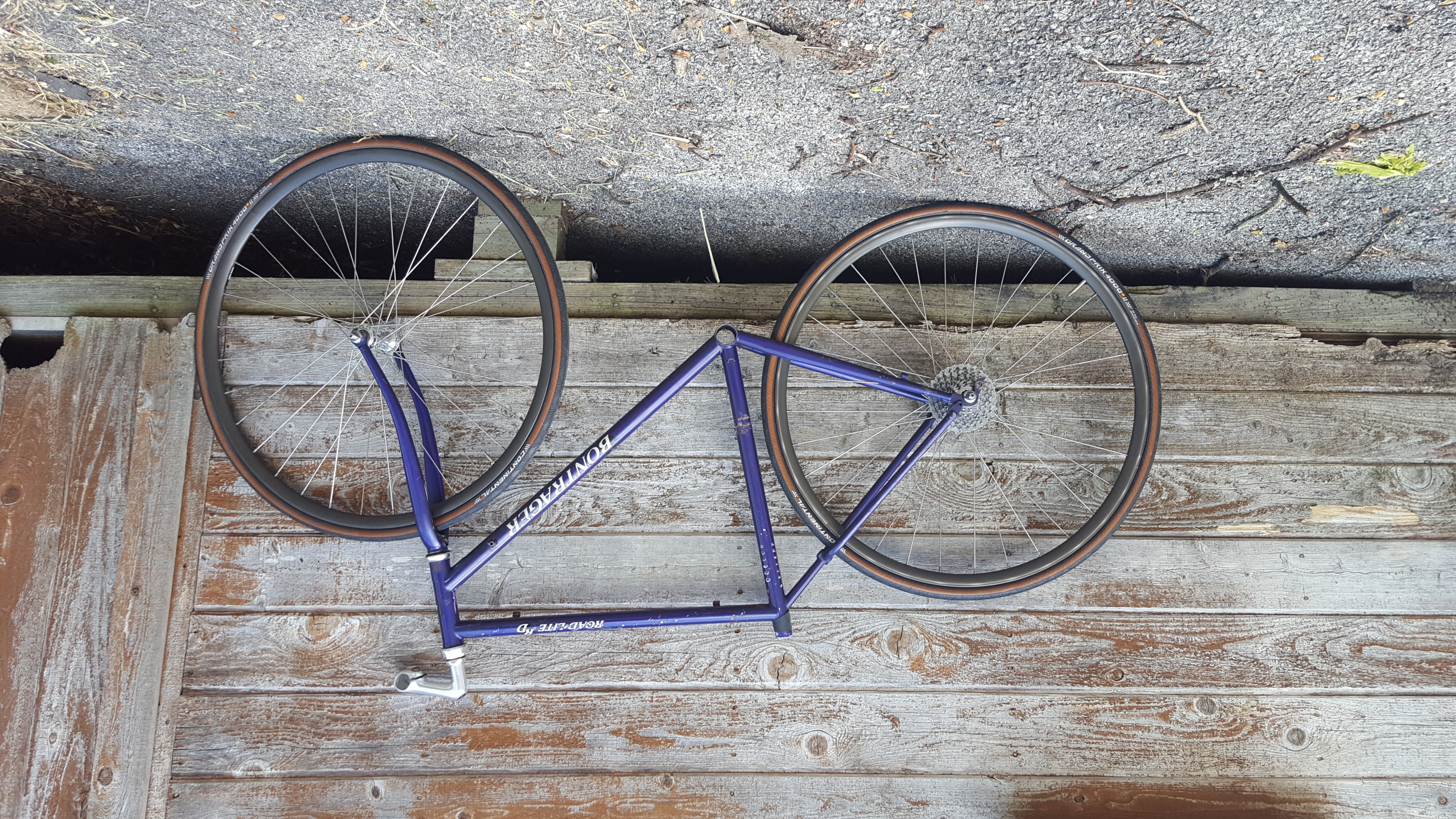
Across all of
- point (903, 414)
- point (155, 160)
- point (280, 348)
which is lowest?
point (903, 414)

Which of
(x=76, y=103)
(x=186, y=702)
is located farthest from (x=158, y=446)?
(x=76, y=103)

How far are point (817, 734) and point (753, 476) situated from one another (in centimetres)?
69

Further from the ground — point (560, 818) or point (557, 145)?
point (557, 145)

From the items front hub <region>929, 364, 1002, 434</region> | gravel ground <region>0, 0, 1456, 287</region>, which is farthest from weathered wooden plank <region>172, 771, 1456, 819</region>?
gravel ground <region>0, 0, 1456, 287</region>

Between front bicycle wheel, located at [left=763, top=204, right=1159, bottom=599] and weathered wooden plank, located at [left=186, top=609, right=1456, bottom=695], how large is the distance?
0.18m

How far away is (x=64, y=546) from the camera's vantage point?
185 centimetres

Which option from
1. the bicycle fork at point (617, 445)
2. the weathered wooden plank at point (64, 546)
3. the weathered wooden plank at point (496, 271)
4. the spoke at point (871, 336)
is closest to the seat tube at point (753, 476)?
the bicycle fork at point (617, 445)

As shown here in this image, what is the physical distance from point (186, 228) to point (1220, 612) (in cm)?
309

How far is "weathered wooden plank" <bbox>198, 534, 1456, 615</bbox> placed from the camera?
1.85 m

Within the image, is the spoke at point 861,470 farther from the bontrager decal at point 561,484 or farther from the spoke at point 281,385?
the spoke at point 281,385

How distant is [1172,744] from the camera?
1.82m

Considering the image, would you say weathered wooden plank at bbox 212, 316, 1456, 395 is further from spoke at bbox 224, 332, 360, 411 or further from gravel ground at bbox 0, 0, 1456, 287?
gravel ground at bbox 0, 0, 1456, 287

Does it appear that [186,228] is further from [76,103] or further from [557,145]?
[557,145]

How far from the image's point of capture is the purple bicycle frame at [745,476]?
1662 millimetres
